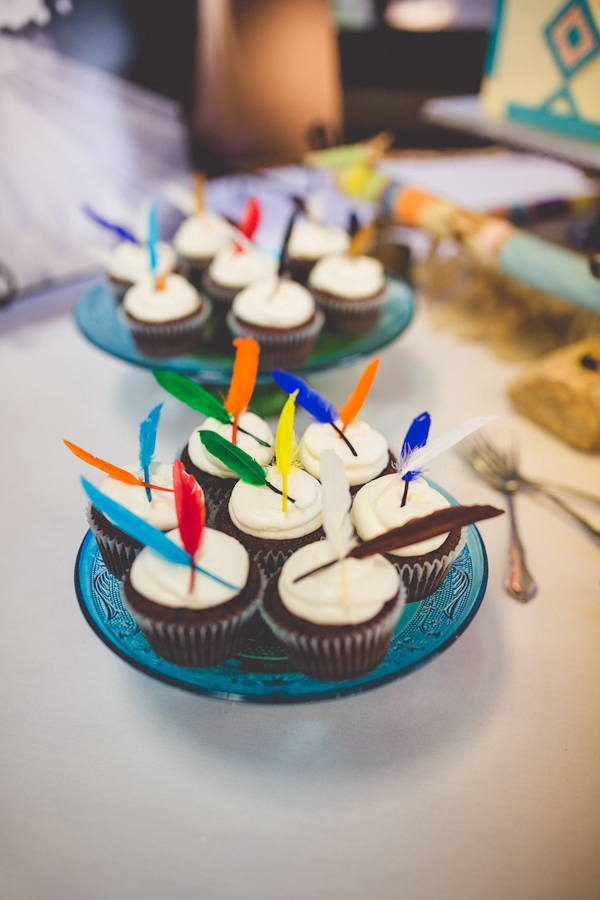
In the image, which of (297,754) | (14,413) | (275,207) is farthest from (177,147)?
(297,754)

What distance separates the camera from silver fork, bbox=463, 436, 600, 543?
1151mm

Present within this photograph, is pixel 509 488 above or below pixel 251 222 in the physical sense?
below

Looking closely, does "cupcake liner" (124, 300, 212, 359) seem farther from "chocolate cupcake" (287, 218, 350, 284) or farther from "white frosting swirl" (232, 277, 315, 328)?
"chocolate cupcake" (287, 218, 350, 284)

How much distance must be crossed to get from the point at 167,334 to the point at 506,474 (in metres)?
0.71

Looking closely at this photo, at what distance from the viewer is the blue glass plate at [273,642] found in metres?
0.69

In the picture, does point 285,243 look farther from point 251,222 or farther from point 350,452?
point 350,452

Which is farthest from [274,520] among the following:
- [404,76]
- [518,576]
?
[404,76]

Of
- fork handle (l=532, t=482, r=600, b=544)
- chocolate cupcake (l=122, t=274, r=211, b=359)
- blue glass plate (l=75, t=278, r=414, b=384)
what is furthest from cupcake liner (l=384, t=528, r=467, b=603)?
chocolate cupcake (l=122, t=274, r=211, b=359)

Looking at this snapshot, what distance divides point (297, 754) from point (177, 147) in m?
1.72

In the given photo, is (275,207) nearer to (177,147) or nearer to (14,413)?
(177,147)

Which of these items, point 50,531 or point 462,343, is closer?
point 50,531

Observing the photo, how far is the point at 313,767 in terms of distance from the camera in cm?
76

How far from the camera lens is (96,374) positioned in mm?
1532

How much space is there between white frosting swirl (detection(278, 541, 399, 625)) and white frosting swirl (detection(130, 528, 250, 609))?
2.4 inches
